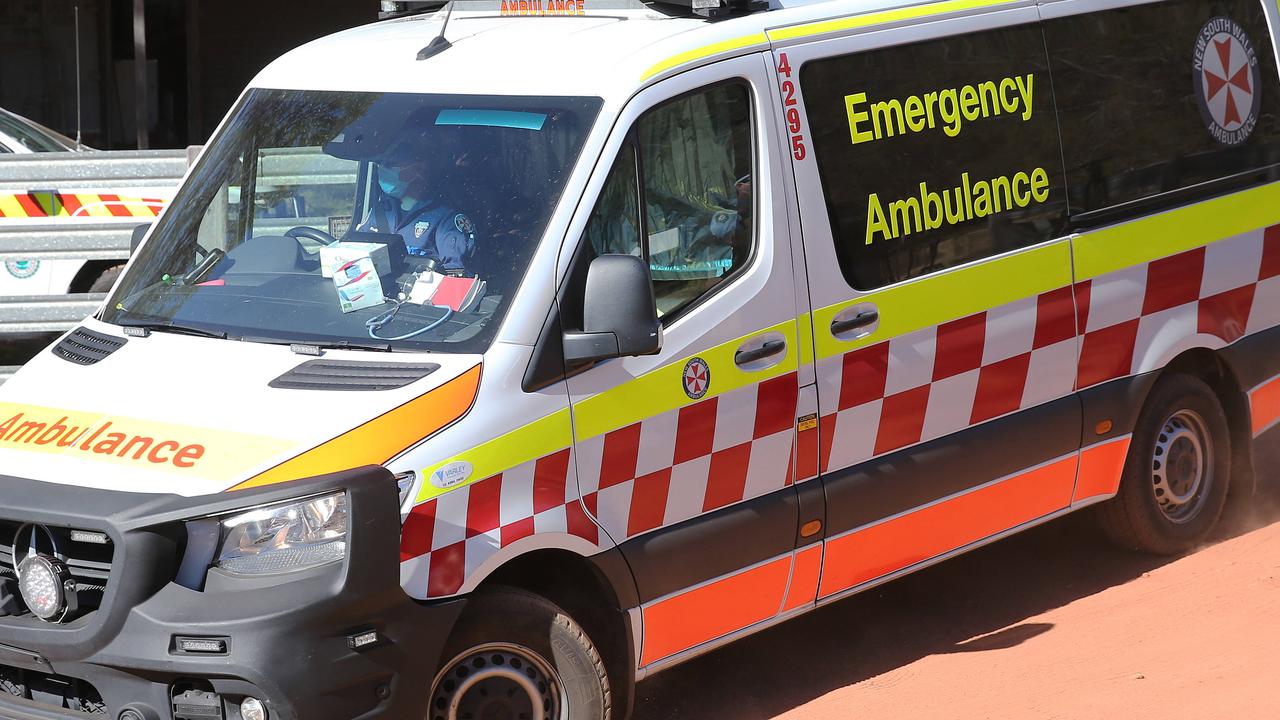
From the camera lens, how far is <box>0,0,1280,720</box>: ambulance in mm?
3672

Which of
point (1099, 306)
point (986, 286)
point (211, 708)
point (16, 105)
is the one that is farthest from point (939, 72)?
point (16, 105)

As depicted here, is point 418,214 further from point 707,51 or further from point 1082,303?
point 1082,303

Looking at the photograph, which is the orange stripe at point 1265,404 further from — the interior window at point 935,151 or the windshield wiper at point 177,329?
the windshield wiper at point 177,329

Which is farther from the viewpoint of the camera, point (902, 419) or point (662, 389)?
point (902, 419)

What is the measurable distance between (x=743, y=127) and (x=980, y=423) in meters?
1.36


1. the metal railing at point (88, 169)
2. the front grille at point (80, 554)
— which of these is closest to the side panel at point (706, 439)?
the front grille at point (80, 554)

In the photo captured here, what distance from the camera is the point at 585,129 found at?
4262mm

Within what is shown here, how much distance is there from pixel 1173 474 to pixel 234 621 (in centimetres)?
395

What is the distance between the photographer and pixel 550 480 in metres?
4.06

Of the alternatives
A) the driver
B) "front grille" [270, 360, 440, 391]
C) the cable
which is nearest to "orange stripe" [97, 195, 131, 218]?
the driver

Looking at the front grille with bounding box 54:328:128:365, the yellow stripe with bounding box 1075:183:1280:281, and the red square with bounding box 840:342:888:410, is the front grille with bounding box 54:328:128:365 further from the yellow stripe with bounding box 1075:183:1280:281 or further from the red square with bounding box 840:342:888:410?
the yellow stripe with bounding box 1075:183:1280:281

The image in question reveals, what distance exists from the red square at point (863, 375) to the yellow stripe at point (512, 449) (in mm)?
1057

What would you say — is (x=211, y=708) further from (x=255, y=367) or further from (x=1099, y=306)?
(x=1099, y=306)

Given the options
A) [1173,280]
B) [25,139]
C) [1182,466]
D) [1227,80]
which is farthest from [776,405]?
[25,139]
